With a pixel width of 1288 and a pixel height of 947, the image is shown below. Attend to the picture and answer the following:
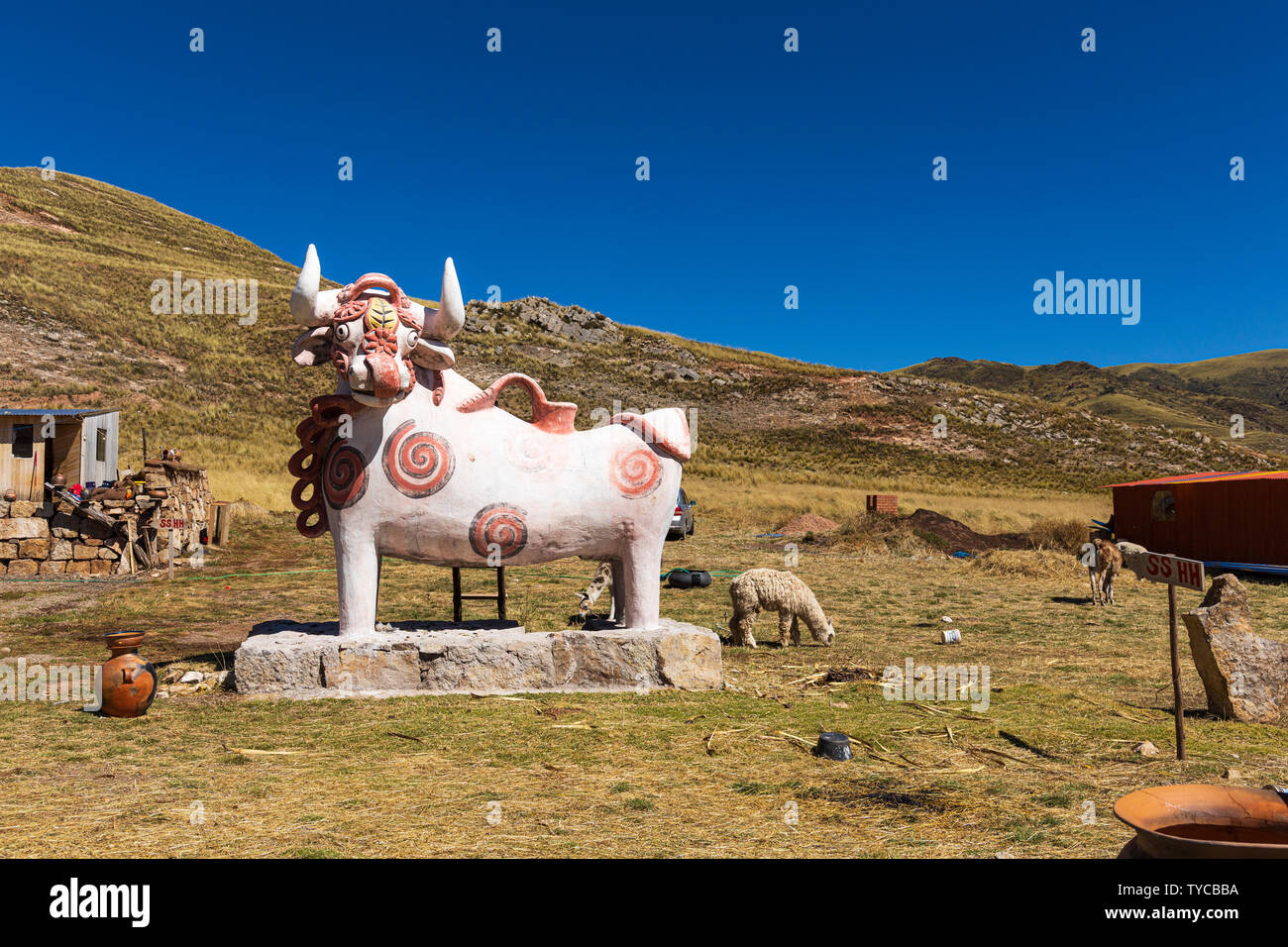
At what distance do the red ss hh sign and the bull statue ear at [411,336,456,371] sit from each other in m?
5.66

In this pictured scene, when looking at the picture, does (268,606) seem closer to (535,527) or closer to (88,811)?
(535,527)

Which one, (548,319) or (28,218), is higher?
(28,218)

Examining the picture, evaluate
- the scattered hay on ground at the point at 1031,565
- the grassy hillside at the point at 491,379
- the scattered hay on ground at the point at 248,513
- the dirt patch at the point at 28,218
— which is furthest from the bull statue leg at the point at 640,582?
the dirt patch at the point at 28,218

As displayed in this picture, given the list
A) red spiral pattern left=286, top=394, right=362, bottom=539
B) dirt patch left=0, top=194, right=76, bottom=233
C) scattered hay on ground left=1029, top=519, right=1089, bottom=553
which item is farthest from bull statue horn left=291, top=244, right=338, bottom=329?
dirt patch left=0, top=194, right=76, bottom=233

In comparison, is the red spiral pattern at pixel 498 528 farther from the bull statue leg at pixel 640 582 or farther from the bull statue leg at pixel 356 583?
the bull statue leg at pixel 640 582

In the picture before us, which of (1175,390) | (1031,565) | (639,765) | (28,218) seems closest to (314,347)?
(639,765)

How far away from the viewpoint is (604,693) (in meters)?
7.92

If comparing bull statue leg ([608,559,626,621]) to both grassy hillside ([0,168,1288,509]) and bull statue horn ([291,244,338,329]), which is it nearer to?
bull statue horn ([291,244,338,329])

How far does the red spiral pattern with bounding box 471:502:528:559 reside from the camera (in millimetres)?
7816

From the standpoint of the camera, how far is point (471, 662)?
7832 millimetres

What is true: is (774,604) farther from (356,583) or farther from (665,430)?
(356,583)

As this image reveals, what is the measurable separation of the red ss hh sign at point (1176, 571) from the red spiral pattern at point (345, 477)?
241 inches

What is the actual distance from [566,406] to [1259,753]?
5.98 metres

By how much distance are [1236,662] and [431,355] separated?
23.8ft
